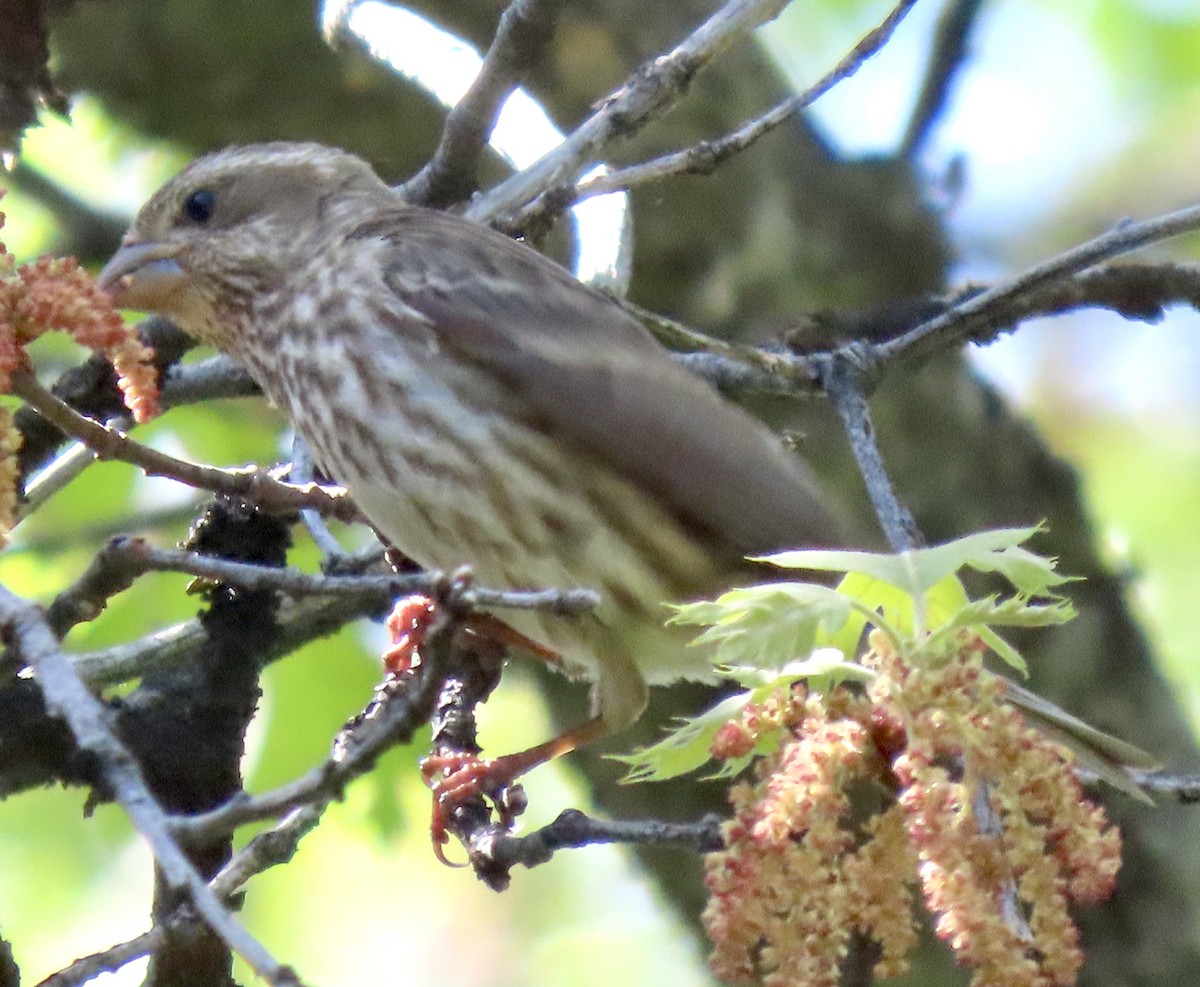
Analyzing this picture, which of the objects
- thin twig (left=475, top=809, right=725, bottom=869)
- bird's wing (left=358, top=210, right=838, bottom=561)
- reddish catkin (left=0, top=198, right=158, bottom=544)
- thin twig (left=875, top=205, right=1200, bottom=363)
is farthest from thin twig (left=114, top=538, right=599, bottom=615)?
bird's wing (left=358, top=210, right=838, bottom=561)

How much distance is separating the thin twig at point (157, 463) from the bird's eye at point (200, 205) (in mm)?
1396

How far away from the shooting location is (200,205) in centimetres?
493

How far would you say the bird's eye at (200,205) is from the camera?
4.91 metres

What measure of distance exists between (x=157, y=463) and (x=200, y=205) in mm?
2124

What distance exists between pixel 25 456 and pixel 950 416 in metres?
3.27

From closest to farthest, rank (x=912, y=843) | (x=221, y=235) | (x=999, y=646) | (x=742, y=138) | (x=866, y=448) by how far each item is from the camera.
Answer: (x=912, y=843) → (x=999, y=646) → (x=866, y=448) → (x=742, y=138) → (x=221, y=235)

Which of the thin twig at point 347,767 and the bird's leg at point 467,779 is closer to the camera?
the thin twig at point 347,767

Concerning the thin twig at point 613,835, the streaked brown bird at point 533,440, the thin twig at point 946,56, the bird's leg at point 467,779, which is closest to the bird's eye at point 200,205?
the streaked brown bird at point 533,440

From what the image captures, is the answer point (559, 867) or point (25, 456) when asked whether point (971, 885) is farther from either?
point (559, 867)

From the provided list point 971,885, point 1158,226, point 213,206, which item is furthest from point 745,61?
point 971,885

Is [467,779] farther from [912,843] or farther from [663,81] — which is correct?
[912,843]

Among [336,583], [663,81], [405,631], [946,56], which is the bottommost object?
[336,583]

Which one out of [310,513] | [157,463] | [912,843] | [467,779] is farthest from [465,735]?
[912,843]

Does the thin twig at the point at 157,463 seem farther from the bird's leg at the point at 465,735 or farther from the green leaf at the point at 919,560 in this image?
the green leaf at the point at 919,560
